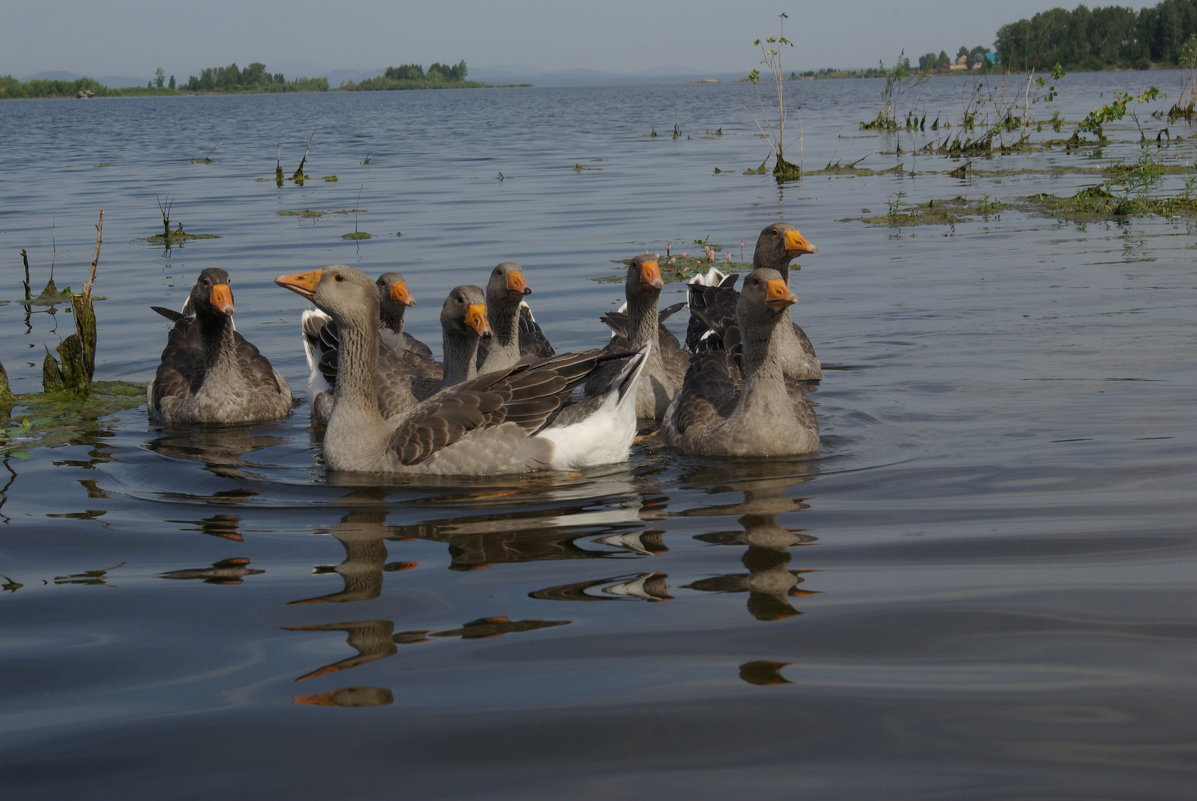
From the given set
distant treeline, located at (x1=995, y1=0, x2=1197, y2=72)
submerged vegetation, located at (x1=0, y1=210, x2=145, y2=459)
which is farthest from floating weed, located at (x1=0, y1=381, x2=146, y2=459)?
distant treeline, located at (x1=995, y1=0, x2=1197, y2=72)

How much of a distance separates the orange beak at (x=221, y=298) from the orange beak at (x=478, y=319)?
246 centimetres

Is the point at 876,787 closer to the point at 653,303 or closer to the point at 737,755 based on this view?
the point at 737,755

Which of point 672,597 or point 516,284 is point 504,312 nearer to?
point 516,284

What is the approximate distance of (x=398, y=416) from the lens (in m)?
10.6

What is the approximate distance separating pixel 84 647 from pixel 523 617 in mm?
1899

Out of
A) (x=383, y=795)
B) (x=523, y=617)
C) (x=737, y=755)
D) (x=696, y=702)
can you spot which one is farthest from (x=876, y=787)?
(x=523, y=617)

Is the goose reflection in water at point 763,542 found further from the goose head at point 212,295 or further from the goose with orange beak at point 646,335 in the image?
the goose head at point 212,295

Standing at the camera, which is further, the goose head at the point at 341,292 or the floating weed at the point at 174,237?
the floating weed at the point at 174,237

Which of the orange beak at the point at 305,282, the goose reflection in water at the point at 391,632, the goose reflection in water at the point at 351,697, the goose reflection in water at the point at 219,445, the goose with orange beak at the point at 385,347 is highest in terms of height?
the orange beak at the point at 305,282

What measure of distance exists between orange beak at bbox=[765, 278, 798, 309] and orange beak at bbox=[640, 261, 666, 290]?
1.99 metres

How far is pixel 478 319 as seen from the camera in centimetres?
1027

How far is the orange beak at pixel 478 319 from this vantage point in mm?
10219

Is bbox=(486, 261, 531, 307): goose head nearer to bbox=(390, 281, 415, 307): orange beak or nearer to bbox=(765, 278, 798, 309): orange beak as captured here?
bbox=(390, 281, 415, 307): orange beak

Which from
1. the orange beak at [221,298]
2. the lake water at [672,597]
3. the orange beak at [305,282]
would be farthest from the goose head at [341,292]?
the orange beak at [221,298]
